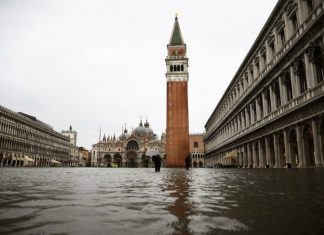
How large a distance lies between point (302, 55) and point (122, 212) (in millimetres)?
17297

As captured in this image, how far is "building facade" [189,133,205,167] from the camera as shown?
262 ft

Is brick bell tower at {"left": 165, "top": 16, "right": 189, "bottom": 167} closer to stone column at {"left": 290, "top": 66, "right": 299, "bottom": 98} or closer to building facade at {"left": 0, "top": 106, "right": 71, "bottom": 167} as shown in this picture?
building facade at {"left": 0, "top": 106, "right": 71, "bottom": 167}

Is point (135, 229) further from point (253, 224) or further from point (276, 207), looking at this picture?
point (276, 207)

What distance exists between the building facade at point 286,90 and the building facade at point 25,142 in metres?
33.2

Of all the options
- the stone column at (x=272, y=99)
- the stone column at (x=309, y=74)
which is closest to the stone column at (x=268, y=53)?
the stone column at (x=272, y=99)

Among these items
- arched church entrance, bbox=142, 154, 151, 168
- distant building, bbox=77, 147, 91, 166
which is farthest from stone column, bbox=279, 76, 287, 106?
distant building, bbox=77, 147, 91, 166

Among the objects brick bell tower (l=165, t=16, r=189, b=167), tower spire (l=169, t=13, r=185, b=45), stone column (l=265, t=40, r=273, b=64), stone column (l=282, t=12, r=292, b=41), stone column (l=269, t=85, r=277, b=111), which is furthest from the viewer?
tower spire (l=169, t=13, r=185, b=45)

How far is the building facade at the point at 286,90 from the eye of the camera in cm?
1557

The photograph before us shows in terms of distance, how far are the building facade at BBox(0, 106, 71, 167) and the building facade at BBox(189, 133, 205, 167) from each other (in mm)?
35070

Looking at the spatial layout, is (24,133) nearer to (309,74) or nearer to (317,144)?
(309,74)

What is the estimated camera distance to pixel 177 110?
54969mm

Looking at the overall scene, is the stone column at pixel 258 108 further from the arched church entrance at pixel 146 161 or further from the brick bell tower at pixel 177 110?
the arched church entrance at pixel 146 161

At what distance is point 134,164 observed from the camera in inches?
3585

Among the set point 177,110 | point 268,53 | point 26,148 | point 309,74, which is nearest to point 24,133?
point 26,148
